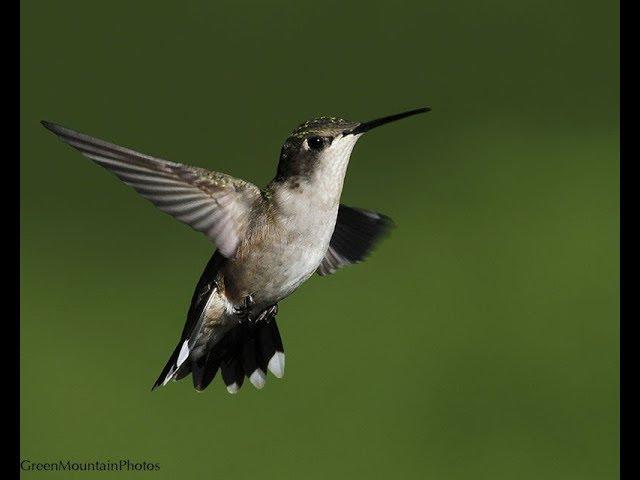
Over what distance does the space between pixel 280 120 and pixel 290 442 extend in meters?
0.63

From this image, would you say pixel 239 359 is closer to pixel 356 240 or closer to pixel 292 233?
pixel 356 240

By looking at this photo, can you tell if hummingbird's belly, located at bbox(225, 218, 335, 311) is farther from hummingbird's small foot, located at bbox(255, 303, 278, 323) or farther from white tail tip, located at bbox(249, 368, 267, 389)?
white tail tip, located at bbox(249, 368, 267, 389)

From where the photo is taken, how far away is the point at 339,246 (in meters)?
1.23

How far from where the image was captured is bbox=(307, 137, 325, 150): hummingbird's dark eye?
0.96m

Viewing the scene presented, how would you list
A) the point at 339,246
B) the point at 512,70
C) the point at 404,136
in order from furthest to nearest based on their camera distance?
the point at 512,70 → the point at 404,136 → the point at 339,246

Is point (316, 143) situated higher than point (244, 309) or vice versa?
point (316, 143)

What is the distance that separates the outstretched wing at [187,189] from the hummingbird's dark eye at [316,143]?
0.09 metres

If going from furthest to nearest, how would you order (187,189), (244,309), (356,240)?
1. (356,240)
2. (244,309)
3. (187,189)

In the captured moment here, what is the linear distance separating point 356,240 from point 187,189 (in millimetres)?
329

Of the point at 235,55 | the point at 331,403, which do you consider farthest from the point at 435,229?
the point at 235,55

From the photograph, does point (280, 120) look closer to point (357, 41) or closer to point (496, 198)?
point (357, 41)

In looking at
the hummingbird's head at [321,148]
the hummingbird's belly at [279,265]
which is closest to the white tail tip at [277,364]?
the hummingbird's belly at [279,265]

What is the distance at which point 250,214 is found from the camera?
1.02m

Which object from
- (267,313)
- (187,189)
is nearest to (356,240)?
(267,313)
